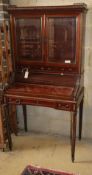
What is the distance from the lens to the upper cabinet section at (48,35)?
2549 millimetres

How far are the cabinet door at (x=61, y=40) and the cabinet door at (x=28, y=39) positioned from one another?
0.12 metres

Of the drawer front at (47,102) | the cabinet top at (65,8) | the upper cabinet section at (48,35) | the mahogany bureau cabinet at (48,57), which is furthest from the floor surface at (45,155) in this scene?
the cabinet top at (65,8)

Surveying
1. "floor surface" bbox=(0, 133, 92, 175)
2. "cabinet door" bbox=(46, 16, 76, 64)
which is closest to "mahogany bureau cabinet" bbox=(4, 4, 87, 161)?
"cabinet door" bbox=(46, 16, 76, 64)

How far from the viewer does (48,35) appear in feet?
8.86

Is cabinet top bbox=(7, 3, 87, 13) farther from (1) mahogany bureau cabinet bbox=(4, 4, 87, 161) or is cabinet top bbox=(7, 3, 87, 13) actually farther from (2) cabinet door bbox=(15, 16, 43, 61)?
(2) cabinet door bbox=(15, 16, 43, 61)

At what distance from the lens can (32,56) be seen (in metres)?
2.86

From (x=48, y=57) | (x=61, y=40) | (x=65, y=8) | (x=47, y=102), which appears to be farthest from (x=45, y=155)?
(x=65, y=8)

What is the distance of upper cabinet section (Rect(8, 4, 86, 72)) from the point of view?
2549 millimetres

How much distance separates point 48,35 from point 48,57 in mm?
247

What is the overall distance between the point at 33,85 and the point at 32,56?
351 mm

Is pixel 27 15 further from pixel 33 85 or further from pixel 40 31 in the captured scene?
pixel 33 85

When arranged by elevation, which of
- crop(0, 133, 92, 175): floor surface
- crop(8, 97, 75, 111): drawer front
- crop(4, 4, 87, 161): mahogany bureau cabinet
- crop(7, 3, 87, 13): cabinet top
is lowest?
crop(0, 133, 92, 175): floor surface

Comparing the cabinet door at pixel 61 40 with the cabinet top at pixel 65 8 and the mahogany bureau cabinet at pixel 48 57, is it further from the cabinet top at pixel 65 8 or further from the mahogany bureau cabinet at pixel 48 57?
the cabinet top at pixel 65 8

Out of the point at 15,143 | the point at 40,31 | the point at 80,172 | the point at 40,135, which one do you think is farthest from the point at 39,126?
the point at 40,31
